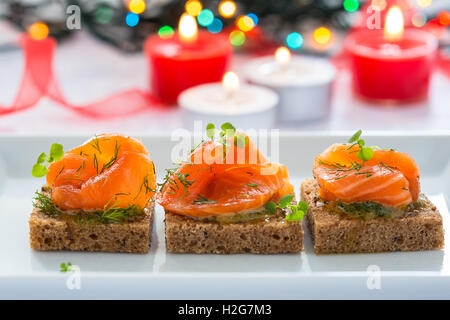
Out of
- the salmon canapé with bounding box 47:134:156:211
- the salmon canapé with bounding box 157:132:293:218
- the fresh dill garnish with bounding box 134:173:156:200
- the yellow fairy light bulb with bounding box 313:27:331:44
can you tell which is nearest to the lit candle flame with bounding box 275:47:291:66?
the yellow fairy light bulb with bounding box 313:27:331:44

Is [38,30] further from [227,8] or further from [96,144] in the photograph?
[96,144]

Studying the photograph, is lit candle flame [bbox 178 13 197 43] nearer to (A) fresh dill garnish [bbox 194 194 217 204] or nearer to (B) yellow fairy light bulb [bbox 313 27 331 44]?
(B) yellow fairy light bulb [bbox 313 27 331 44]

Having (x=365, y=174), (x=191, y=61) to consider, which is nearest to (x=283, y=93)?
(x=191, y=61)

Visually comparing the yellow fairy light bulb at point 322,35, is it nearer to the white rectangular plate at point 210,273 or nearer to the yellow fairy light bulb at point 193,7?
the yellow fairy light bulb at point 193,7

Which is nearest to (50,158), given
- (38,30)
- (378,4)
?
(38,30)

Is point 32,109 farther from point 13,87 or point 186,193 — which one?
point 186,193

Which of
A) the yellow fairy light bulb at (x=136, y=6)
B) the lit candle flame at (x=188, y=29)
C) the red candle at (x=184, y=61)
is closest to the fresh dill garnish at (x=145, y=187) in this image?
the red candle at (x=184, y=61)
